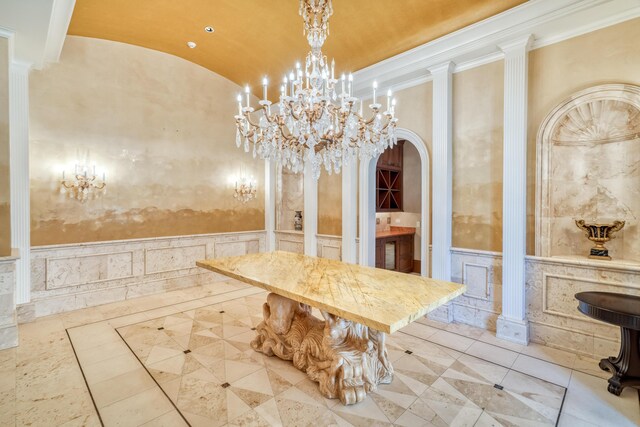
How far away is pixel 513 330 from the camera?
3.45 m

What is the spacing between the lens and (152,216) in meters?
5.23

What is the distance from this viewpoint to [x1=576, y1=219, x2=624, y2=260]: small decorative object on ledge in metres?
2.96

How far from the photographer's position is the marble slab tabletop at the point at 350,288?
1.96 metres

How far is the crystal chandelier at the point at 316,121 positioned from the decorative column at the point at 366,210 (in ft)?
6.08

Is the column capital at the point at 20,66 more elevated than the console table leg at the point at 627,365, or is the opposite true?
the column capital at the point at 20,66

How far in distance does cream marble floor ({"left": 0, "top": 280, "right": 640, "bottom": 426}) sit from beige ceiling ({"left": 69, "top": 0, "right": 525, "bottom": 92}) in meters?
3.80

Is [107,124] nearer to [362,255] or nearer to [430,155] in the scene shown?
[362,255]

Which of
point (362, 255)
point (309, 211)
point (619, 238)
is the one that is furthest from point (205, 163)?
point (619, 238)

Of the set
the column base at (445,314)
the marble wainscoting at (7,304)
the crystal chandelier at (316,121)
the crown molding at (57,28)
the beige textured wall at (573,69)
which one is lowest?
the column base at (445,314)

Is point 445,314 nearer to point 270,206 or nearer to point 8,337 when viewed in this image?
point 270,206

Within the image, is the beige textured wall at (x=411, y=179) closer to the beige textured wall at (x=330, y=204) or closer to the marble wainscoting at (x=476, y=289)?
the beige textured wall at (x=330, y=204)

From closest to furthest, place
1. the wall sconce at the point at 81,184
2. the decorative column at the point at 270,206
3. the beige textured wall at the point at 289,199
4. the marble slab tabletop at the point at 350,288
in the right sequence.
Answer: the marble slab tabletop at the point at 350,288 < the wall sconce at the point at 81,184 < the decorative column at the point at 270,206 < the beige textured wall at the point at 289,199

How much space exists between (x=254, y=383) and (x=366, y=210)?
3.12 metres

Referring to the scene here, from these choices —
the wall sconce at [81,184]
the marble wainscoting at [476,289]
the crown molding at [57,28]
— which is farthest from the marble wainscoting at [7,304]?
the marble wainscoting at [476,289]
